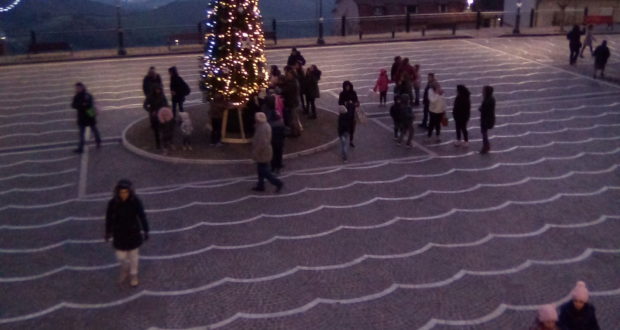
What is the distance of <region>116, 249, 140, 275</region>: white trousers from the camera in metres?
8.18

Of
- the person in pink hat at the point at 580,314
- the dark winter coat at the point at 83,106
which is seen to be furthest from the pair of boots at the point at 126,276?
the dark winter coat at the point at 83,106

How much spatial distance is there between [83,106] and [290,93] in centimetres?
442

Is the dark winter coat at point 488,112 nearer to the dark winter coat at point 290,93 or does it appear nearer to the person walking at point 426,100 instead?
the person walking at point 426,100

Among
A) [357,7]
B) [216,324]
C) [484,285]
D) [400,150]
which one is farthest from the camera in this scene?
[357,7]

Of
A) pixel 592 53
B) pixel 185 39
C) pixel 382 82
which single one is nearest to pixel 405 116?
pixel 382 82

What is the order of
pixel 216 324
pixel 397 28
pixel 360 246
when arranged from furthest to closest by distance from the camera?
pixel 397 28, pixel 360 246, pixel 216 324

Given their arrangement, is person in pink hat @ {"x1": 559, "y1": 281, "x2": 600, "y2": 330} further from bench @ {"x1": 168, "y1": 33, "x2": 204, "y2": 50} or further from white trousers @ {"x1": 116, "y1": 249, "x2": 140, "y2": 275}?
bench @ {"x1": 168, "y1": 33, "x2": 204, "y2": 50}

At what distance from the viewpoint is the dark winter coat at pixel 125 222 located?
794 centimetres

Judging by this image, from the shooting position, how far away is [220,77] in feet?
47.4

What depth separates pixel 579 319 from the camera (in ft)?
18.8

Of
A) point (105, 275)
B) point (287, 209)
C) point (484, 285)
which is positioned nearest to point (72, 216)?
point (105, 275)

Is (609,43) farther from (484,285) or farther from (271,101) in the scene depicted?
(484,285)

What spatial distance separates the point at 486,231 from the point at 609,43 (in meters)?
24.2

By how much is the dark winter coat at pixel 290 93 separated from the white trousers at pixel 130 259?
6.95 meters
